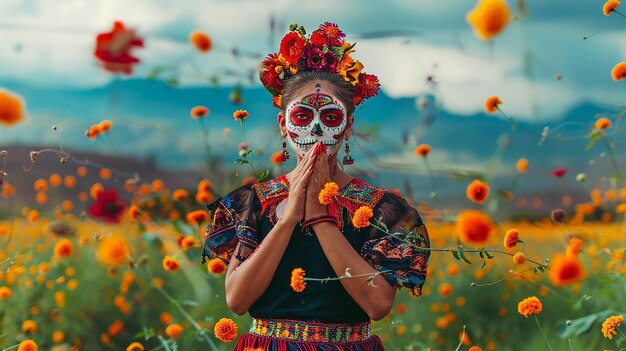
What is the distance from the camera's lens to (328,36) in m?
3.06

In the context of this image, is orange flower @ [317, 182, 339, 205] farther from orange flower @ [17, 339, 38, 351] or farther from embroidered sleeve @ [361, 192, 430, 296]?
orange flower @ [17, 339, 38, 351]

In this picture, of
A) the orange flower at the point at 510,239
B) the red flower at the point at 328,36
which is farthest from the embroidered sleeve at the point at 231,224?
the orange flower at the point at 510,239

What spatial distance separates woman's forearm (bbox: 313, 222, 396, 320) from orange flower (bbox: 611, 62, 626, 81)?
60.6 inches

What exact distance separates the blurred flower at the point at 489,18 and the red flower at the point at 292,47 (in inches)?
31.7

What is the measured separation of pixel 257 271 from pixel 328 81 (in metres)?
0.71

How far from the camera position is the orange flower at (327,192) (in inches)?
107

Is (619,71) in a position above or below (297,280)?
above

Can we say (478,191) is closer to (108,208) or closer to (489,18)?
(489,18)

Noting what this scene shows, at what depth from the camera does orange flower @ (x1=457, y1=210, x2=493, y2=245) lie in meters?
2.91

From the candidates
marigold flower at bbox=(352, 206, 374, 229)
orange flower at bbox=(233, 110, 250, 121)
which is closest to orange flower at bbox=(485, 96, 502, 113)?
orange flower at bbox=(233, 110, 250, 121)

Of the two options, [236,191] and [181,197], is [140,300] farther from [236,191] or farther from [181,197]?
[236,191]

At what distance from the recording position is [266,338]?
288 centimetres

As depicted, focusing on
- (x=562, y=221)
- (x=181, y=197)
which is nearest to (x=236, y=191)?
(x=181, y=197)

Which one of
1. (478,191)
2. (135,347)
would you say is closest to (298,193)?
(478,191)
